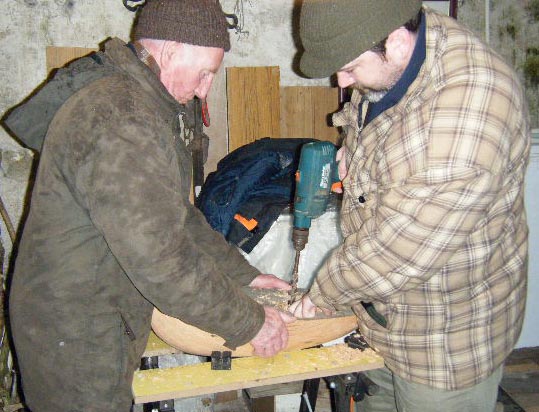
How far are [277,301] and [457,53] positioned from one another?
1.02 meters

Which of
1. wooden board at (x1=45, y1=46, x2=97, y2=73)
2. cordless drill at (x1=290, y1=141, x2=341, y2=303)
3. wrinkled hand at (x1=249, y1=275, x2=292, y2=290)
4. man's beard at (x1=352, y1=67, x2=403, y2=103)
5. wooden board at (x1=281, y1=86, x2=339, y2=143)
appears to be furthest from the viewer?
wooden board at (x1=281, y1=86, x2=339, y2=143)

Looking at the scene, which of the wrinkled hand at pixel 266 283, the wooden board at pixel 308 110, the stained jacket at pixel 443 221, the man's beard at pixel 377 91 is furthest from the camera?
the wooden board at pixel 308 110

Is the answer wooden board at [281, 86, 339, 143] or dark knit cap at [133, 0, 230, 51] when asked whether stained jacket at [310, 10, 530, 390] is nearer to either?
dark knit cap at [133, 0, 230, 51]

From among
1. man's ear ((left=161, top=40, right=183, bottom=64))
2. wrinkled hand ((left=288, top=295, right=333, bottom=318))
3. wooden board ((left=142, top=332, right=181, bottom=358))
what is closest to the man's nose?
man's ear ((left=161, top=40, right=183, bottom=64))

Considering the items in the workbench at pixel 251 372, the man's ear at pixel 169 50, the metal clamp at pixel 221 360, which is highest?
the man's ear at pixel 169 50

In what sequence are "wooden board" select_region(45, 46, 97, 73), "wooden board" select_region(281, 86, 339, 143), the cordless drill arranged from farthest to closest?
"wooden board" select_region(281, 86, 339, 143), "wooden board" select_region(45, 46, 97, 73), the cordless drill

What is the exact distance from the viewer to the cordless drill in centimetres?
171

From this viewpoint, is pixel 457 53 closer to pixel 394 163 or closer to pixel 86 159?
pixel 394 163

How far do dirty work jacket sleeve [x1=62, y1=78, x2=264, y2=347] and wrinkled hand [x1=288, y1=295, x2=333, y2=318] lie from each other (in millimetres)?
336

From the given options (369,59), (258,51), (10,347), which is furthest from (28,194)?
(369,59)

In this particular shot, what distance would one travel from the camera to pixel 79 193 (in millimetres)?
1295

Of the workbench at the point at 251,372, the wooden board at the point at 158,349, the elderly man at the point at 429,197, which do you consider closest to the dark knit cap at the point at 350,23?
the elderly man at the point at 429,197

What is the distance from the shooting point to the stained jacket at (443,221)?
3.75 feet

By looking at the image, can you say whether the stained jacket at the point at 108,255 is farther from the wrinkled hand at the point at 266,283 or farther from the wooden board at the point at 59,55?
the wooden board at the point at 59,55
